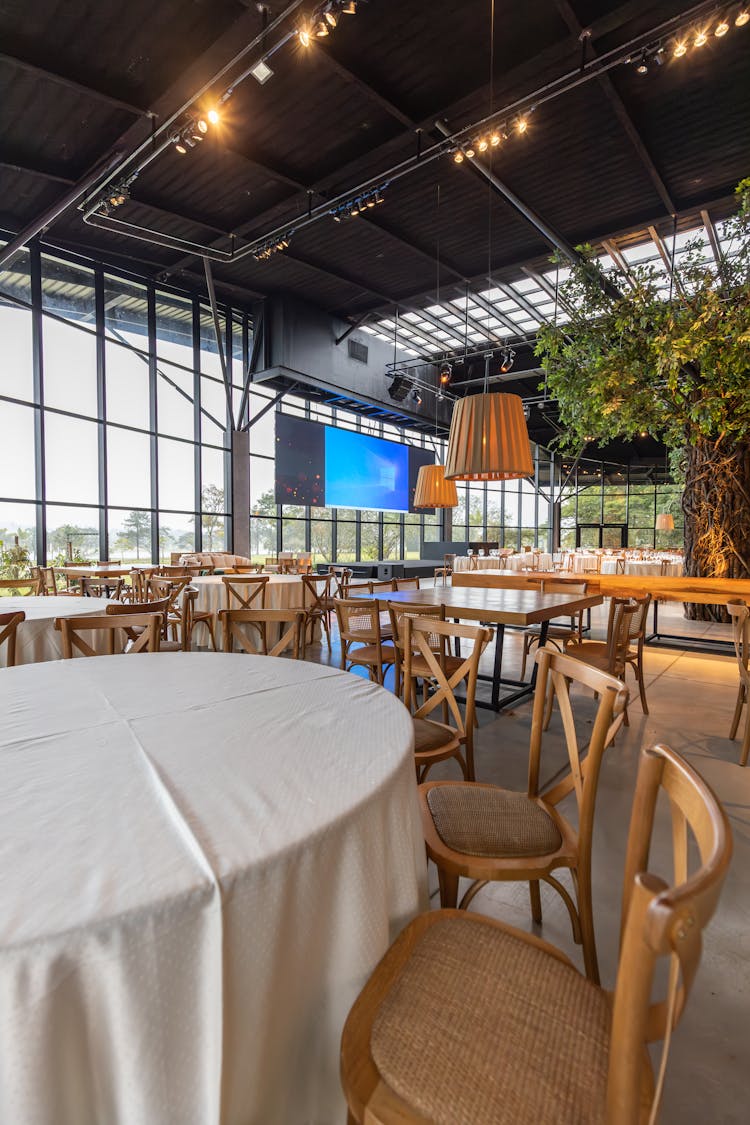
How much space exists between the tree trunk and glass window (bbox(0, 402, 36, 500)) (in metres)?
9.67

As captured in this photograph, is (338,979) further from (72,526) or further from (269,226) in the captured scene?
(72,526)

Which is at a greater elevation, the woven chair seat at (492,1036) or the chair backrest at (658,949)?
the chair backrest at (658,949)

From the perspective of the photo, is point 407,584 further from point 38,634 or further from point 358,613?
point 38,634

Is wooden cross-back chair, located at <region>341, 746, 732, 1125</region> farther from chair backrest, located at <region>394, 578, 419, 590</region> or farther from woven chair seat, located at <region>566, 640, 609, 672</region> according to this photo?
chair backrest, located at <region>394, 578, 419, 590</region>

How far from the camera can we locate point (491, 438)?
125 inches

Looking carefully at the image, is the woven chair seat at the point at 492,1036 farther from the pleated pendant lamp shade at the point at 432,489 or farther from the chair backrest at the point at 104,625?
the pleated pendant lamp shade at the point at 432,489

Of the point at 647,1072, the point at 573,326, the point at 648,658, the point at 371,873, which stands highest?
the point at 573,326

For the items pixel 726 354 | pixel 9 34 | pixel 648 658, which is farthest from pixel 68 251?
pixel 648 658

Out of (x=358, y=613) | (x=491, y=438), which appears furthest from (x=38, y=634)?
(x=491, y=438)

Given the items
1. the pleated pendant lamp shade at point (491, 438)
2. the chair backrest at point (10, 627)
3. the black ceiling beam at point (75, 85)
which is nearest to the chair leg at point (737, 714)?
the pleated pendant lamp shade at point (491, 438)

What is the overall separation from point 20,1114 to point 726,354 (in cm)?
702

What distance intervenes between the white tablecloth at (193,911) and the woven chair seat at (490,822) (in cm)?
27

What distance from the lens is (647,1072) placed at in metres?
0.77

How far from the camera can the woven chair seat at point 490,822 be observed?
135 cm
